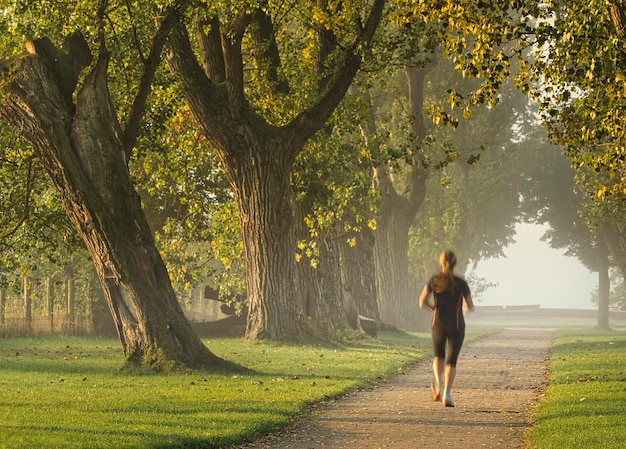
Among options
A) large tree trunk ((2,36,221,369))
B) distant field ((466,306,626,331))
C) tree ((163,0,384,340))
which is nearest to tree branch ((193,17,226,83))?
tree ((163,0,384,340))

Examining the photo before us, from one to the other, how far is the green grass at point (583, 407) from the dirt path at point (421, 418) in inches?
12.0

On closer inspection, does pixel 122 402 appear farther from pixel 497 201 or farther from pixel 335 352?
pixel 497 201

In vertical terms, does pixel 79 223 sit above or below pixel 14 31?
below

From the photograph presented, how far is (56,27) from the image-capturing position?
1966 cm

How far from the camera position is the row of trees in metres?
18.8

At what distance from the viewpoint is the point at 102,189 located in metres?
19.1

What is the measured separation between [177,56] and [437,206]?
35884 millimetres

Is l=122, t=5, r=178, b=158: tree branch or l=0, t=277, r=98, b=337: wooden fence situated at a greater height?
l=122, t=5, r=178, b=158: tree branch

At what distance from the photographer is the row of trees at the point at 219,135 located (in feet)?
61.5

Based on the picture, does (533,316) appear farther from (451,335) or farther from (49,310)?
(451,335)

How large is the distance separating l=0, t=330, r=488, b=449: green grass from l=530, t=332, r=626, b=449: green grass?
130 inches

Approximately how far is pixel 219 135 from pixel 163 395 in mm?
10257

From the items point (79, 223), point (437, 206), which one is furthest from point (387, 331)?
point (79, 223)

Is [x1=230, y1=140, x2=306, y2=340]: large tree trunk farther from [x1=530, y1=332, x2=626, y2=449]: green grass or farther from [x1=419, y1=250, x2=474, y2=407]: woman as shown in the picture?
[x1=419, y1=250, x2=474, y2=407]: woman
